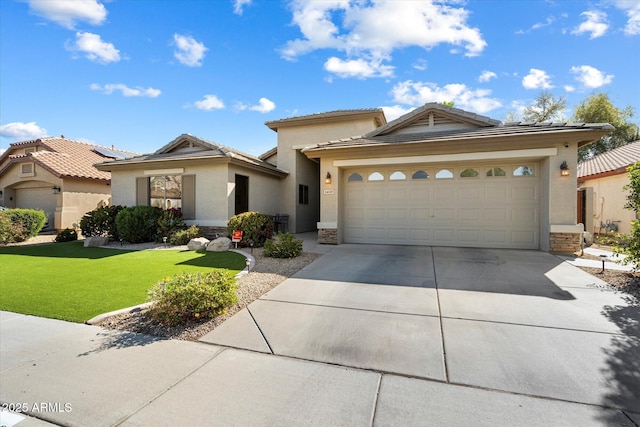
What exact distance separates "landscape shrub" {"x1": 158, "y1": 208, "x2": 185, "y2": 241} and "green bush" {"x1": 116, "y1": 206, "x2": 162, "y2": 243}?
1.06 feet

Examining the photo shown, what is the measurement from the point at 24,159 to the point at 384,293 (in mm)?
21781

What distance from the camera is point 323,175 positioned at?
408 inches

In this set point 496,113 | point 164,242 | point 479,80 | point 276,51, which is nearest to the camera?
point 164,242

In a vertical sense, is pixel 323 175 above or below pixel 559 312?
above

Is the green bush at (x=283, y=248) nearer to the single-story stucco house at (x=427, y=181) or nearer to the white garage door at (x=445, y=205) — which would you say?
the single-story stucco house at (x=427, y=181)

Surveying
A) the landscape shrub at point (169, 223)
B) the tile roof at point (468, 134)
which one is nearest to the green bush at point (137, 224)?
the landscape shrub at point (169, 223)

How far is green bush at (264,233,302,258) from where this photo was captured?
816 cm

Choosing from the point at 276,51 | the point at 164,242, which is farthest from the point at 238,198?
the point at 276,51

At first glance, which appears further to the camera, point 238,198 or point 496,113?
point 496,113

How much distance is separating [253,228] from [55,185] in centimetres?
1374

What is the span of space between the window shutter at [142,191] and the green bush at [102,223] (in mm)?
935

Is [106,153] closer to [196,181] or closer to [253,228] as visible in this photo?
[196,181]

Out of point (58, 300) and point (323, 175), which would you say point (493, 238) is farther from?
point (58, 300)

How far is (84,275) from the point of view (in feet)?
22.0
